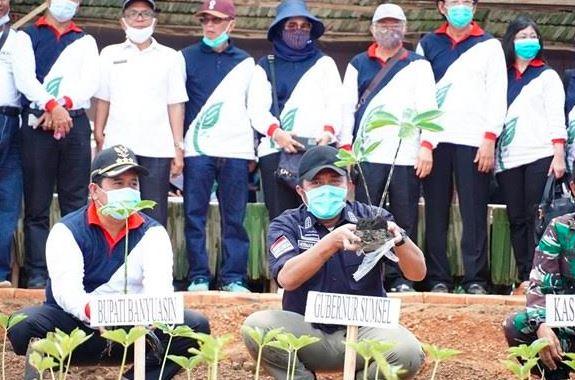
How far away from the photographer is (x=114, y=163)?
7.60 meters

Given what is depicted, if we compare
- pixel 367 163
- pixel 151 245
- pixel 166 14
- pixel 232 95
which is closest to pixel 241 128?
pixel 232 95

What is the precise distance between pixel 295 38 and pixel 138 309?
3869mm

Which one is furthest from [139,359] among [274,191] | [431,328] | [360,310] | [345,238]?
[274,191]

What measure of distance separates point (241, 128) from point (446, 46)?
4.81ft

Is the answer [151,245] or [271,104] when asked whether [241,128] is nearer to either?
[271,104]

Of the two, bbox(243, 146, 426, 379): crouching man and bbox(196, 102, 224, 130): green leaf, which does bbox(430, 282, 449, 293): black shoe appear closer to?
bbox(196, 102, 224, 130): green leaf

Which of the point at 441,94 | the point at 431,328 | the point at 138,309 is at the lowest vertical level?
the point at 431,328

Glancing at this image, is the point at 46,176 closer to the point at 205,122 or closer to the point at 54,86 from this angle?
the point at 54,86

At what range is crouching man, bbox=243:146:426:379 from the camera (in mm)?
7156

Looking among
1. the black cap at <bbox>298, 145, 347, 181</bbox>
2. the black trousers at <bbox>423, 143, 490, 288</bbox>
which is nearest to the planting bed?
the black trousers at <bbox>423, 143, 490, 288</bbox>

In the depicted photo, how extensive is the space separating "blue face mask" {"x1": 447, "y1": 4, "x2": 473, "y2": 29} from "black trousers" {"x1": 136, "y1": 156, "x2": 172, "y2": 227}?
2079 millimetres

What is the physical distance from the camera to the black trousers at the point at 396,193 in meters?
9.77

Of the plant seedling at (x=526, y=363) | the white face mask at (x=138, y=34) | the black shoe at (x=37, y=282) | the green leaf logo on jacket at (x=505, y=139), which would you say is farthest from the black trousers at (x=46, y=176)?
the plant seedling at (x=526, y=363)

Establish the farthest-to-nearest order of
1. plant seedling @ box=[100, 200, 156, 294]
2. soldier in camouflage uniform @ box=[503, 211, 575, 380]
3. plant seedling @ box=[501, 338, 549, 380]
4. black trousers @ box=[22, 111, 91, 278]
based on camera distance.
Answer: black trousers @ box=[22, 111, 91, 278] < soldier in camouflage uniform @ box=[503, 211, 575, 380] < plant seedling @ box=[100, 200, 156, 294] < plant seedling @ box=[501, 338, 549, 380]
